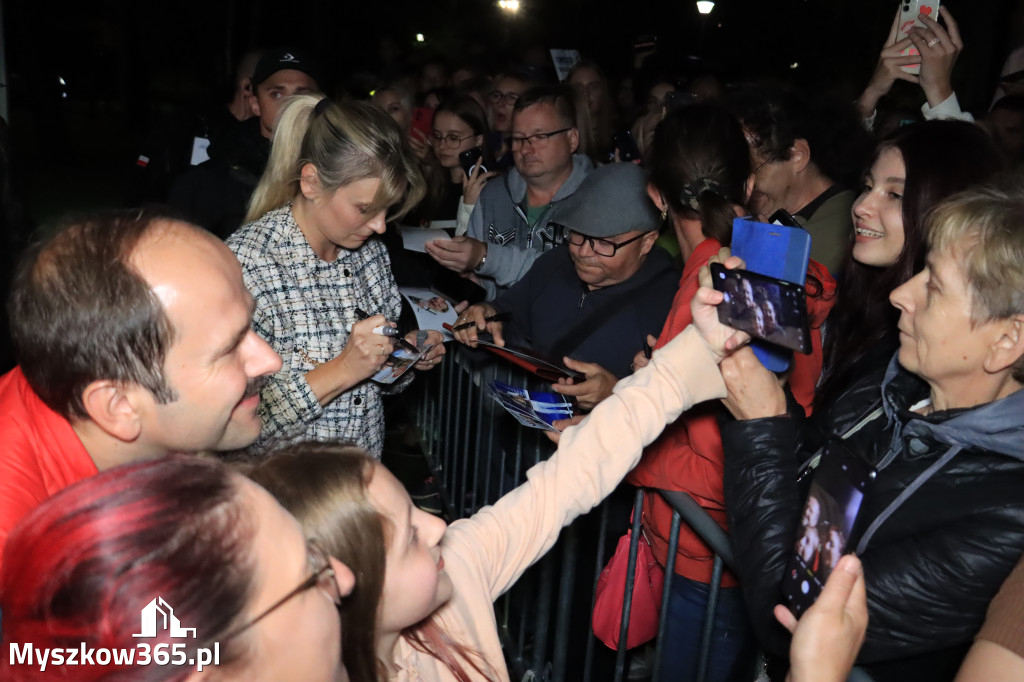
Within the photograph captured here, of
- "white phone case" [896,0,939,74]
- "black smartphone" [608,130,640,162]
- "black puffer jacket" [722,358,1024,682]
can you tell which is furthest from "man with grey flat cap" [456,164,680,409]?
"white phone case" [896,0,939,74]

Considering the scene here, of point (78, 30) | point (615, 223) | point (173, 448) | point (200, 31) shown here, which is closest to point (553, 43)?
point (200, 31)

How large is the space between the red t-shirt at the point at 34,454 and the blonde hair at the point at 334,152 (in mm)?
1519

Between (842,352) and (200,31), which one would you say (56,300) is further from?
(200,31)

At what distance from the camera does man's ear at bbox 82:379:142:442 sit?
1624 millimetres

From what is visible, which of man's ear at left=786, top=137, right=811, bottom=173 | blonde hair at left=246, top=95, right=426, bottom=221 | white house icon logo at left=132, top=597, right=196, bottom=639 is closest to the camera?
white house icon logo at left=132, top=597, right=196, bottom=639

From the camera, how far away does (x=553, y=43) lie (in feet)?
89.0

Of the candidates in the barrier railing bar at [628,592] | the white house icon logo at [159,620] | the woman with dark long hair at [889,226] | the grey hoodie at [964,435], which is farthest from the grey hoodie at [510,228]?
the white house icon logo at [159,620]

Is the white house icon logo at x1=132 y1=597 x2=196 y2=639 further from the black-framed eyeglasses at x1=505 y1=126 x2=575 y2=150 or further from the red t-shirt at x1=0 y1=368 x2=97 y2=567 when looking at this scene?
the black-framed eyeglasses at x1=505 y1=126 x2=575 y2=150

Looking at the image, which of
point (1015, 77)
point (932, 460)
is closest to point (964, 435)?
point (932, 460)

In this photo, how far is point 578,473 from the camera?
206cm

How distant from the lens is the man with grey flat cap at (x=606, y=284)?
332cm

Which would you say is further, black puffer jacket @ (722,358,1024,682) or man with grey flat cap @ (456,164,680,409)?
man with grey flat cap @ (456,164,680,409)

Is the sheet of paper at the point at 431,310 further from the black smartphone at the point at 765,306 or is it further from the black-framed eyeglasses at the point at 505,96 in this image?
the black-framed eyeglasses at the point at 505,96

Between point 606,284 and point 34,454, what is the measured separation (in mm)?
2307
